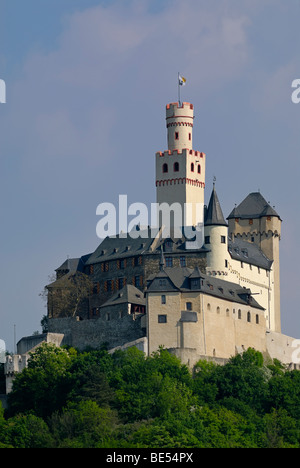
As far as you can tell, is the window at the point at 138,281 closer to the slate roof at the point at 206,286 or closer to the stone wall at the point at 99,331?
the slate roof at the point at 206,286

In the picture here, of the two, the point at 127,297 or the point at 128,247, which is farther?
the point at 128,247

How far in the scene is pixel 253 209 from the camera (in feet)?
529

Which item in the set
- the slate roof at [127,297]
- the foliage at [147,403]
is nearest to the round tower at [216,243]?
the slate roof at [127,297]

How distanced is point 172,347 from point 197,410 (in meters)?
7.09

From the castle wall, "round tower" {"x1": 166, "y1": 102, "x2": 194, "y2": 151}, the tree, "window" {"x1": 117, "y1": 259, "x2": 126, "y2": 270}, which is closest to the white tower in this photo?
"round tower" {"x1": 166, "y1": 102, "x2": 194, "y2": 151}

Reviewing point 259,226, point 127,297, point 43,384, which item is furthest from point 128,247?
point 43,384

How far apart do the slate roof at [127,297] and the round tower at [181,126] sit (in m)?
15.2

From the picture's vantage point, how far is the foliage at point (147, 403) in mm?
128500

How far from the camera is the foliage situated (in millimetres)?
128500

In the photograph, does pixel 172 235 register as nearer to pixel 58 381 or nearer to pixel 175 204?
pixel 175 204

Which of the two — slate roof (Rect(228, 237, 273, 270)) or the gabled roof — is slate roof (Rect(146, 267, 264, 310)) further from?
the gabled roof

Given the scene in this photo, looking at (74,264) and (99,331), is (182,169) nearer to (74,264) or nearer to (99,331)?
(74,264)

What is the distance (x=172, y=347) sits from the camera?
139 meters

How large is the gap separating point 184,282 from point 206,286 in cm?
172
